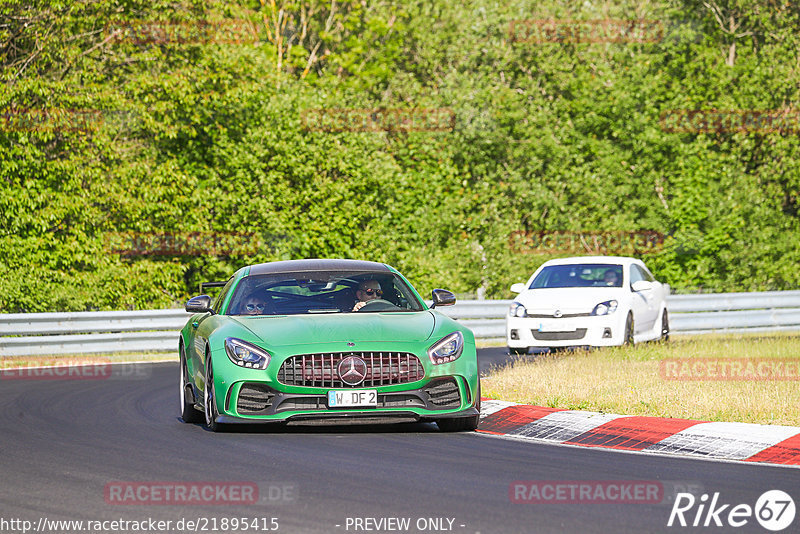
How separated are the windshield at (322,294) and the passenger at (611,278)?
8.82 m

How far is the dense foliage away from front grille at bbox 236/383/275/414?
639 inches

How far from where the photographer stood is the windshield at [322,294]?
36.8 ft

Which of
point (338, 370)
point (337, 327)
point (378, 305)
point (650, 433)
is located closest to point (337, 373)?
point (338, 370)

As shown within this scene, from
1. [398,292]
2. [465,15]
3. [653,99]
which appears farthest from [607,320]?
[465,15]

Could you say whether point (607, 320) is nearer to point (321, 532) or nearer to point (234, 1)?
point (321, 532)

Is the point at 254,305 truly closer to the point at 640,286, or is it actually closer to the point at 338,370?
the point at 338,370

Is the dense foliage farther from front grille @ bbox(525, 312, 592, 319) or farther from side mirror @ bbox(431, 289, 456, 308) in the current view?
side mirror @ bbox(431, 289, 456, 308)

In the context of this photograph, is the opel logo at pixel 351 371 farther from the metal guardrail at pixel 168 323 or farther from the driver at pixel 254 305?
the metal guardrail at pixel 168 323

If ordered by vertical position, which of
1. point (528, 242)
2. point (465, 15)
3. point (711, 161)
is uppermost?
point (465, 15)

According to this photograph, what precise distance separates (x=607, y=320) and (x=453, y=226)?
20.3 metres

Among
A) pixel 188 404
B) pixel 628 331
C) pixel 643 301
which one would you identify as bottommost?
pixel 628 331

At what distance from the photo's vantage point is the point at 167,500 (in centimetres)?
731

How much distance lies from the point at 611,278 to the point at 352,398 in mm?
10919

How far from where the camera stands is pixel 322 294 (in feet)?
→ 37.7
